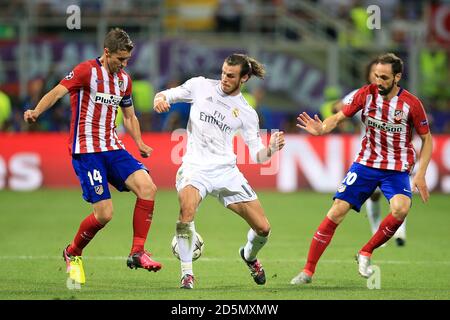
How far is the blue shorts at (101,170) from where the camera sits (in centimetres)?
968

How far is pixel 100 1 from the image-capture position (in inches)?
1003

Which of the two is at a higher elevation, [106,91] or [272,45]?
[106,91]

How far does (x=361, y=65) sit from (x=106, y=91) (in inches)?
665

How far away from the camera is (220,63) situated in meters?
25.1

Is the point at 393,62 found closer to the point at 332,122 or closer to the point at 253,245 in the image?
the point at 332,122

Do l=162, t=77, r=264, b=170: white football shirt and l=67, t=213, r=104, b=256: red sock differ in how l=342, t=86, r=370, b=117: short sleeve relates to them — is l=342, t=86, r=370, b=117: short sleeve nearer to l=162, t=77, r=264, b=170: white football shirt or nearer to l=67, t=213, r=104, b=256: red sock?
l=162, t=77, r=264, b=170: white football shirt

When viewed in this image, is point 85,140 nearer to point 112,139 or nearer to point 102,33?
point 112,139

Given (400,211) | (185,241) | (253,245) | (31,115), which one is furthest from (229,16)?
(31,115)

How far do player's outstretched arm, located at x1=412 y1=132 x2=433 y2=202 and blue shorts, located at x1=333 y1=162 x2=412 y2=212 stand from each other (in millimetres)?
228

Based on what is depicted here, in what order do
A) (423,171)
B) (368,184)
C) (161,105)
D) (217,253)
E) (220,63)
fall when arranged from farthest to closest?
(220,63) < (217,253) < (368,184) < (423,171) < (161,105)

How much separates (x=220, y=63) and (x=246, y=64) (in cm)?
1532

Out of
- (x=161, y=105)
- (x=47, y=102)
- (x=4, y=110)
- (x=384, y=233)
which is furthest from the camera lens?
(x=4, y=110)
